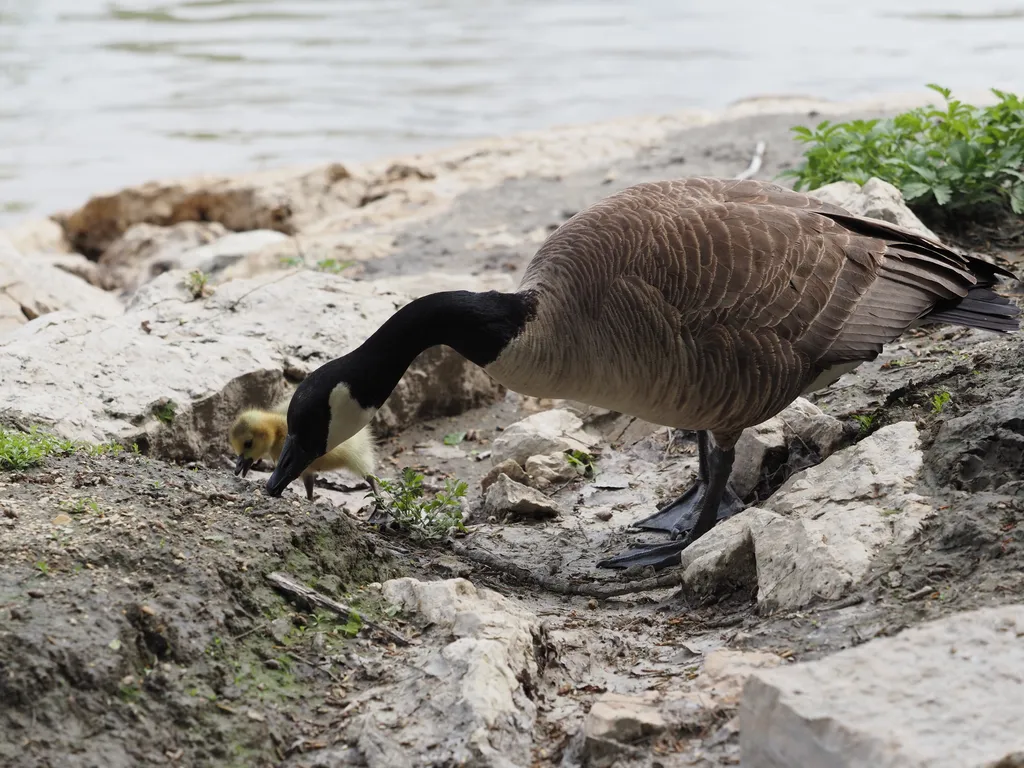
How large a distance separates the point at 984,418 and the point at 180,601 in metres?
3.11

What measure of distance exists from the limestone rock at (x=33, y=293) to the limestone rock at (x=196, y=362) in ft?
2.96

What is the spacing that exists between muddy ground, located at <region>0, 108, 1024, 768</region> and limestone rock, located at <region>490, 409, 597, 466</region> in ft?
3.35

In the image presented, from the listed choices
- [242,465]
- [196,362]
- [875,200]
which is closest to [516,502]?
[242,465]

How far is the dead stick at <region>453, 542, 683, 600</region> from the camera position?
4949 millimetres

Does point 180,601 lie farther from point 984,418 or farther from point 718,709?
point 984,418

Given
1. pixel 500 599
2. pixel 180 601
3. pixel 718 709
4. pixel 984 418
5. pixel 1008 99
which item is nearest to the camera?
pixel 718 709

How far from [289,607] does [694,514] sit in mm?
2481

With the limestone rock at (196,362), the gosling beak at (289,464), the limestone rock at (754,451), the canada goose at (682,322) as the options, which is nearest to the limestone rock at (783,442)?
the limestone rock at (754,451)

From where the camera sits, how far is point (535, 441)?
6.50 m

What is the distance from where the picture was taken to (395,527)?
545 centimetres

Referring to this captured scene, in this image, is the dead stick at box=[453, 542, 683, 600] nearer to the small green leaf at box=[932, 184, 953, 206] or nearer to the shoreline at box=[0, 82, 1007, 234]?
the small green leaf at box=[932, 184, 953, 206]

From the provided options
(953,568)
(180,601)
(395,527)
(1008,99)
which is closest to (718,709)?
(953,568)

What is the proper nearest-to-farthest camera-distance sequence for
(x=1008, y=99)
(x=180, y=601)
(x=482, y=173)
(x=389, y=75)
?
(x=180, y=601) < (x=1008, y=99) < (x=482, y=173) < (x=389, y=75)

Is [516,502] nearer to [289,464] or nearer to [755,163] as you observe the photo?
[289,464]
